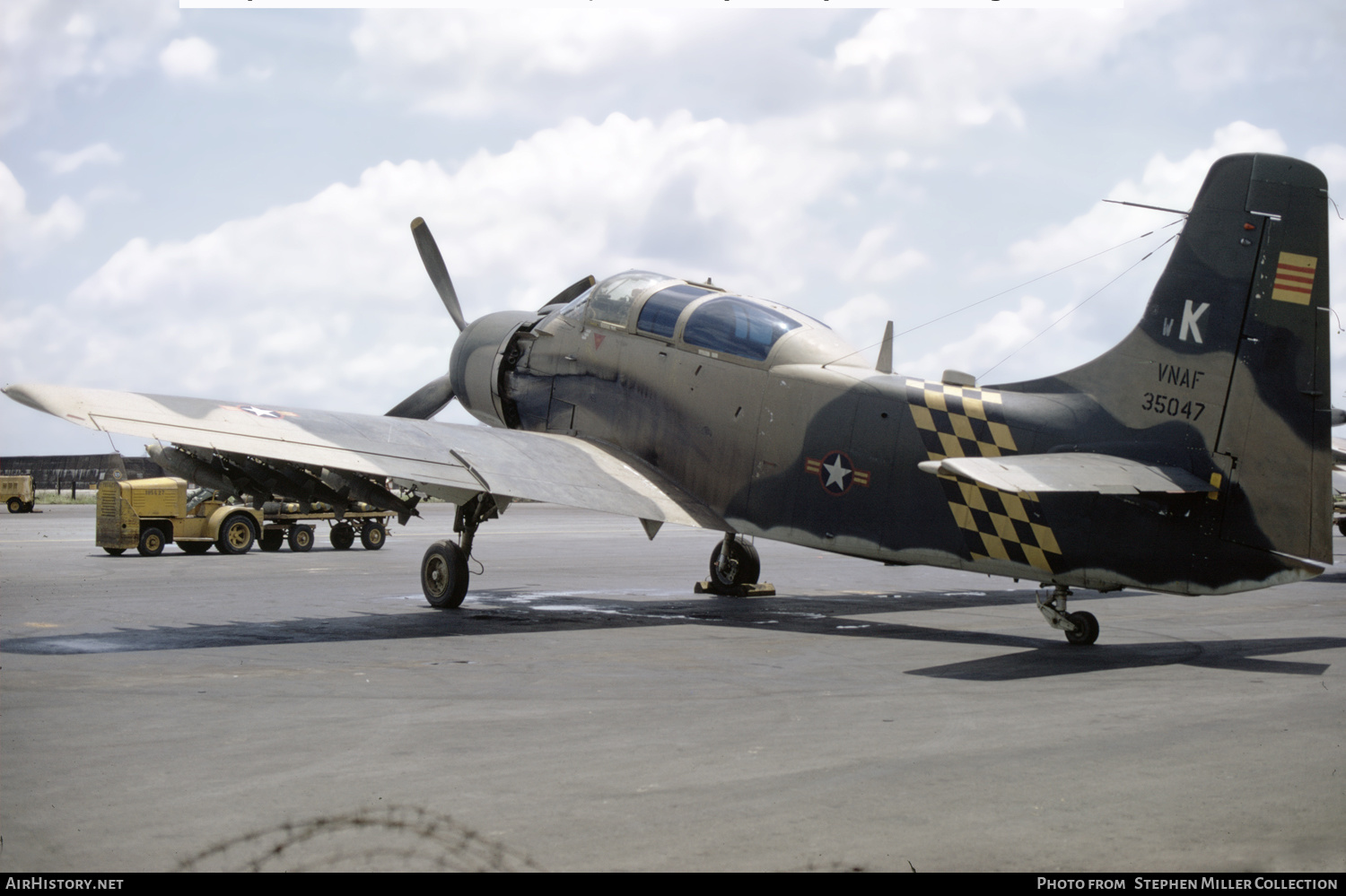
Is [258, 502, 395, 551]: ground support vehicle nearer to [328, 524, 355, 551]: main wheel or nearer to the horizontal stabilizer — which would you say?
[328, 524, 355, 551]: main wheel

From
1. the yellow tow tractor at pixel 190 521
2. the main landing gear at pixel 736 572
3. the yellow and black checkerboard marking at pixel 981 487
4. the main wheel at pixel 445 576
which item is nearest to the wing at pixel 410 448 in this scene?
the main wheel at pixel 445 576

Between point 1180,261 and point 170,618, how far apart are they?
12.0 meters

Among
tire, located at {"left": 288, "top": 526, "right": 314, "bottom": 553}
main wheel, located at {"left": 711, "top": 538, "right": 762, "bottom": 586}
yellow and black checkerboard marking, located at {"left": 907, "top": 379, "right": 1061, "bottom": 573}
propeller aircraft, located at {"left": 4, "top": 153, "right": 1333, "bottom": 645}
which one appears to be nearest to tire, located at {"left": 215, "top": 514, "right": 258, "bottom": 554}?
tire, located at {"left": 288, "top": 526, "right": 314, "bottom": 553}

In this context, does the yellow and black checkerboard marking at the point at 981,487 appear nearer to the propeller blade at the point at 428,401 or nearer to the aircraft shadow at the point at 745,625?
the aircraft shadow at the point at 745,625

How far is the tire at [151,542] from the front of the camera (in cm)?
2623

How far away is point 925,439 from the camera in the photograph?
1221 cm

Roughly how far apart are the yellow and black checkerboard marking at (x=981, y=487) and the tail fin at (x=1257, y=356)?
4.51 feet

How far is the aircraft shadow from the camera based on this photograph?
34.7 ft

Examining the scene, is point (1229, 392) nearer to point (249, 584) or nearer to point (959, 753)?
point (959, 753)

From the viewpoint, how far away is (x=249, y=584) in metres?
18.2

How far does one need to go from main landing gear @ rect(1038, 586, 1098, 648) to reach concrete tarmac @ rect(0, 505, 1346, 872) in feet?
0.56

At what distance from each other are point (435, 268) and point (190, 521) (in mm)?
11793

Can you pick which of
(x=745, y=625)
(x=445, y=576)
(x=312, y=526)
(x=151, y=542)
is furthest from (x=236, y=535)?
(x=745, y=625)
